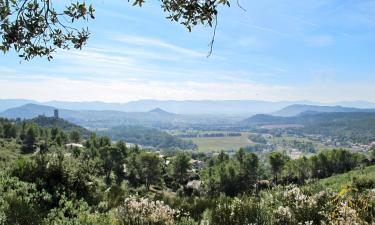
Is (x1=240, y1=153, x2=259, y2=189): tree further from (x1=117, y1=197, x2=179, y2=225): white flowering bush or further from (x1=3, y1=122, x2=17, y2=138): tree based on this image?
(x1=117, y1=197, x2=179, y2=225): white flowering bush

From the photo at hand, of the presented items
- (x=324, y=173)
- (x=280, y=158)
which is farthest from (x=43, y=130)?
(x=324, y=173)

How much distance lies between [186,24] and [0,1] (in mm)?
2561

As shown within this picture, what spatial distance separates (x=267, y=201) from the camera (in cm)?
904

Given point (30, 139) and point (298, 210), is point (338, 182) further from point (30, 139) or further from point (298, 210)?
point (30, 139)

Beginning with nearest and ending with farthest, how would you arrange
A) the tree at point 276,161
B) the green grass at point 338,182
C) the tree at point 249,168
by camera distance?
the green grass at point 338,182 → the tree at point 249,168 → the tree at point 276,161

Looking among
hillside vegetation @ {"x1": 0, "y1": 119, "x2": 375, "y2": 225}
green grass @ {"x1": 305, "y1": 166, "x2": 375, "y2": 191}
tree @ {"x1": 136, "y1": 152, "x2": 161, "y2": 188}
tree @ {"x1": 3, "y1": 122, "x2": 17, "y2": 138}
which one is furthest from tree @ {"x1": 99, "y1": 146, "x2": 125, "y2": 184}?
hillside vegetation @ {"x1": 0, "y1": 119, "x2": 375, "y2": 225}

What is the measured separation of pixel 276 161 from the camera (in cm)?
8738

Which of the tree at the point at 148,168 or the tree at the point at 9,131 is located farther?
the tree at the point at 9,131

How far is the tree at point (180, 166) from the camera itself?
3383 inches

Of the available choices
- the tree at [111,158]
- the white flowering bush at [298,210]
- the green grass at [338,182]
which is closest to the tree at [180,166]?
the tree at [111,158]

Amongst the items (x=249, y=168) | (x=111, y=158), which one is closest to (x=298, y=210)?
(x=249, y=168)

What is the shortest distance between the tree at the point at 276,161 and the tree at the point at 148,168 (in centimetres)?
2334

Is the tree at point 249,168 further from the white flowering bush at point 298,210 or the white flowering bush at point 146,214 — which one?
the white flowering bush at point 146,214

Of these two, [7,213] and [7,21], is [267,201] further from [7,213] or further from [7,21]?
[7,21]
